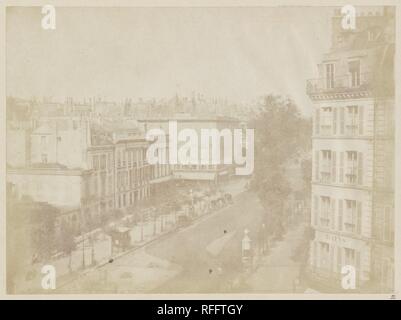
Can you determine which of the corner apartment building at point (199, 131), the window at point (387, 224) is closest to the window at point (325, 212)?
the window at point (387, 224)

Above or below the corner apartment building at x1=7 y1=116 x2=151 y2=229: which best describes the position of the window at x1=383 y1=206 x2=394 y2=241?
below

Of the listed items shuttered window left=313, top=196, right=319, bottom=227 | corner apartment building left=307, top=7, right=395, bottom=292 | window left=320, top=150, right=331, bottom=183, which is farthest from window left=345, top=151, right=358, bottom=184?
shuttered window left=313, top=196, right=319, bottom=227

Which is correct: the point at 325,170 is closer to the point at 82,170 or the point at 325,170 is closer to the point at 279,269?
the point at 279,269

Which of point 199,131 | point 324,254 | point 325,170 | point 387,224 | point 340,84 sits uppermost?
point 340,84

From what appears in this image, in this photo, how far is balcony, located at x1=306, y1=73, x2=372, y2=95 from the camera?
141 inches

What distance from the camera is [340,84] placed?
142 inches

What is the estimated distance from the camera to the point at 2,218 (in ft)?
11.9

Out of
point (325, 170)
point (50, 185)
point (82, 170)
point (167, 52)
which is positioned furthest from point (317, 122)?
point (50, 185)

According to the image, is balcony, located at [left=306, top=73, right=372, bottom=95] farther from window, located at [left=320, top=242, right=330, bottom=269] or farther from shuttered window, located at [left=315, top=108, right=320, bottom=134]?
window, located at [left=320, top=242, right=330, bottom=269]

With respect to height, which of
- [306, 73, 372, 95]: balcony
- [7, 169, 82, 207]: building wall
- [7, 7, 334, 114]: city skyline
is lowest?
[7, 169, 82, 207]: building wall

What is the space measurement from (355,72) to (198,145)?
119 cm
